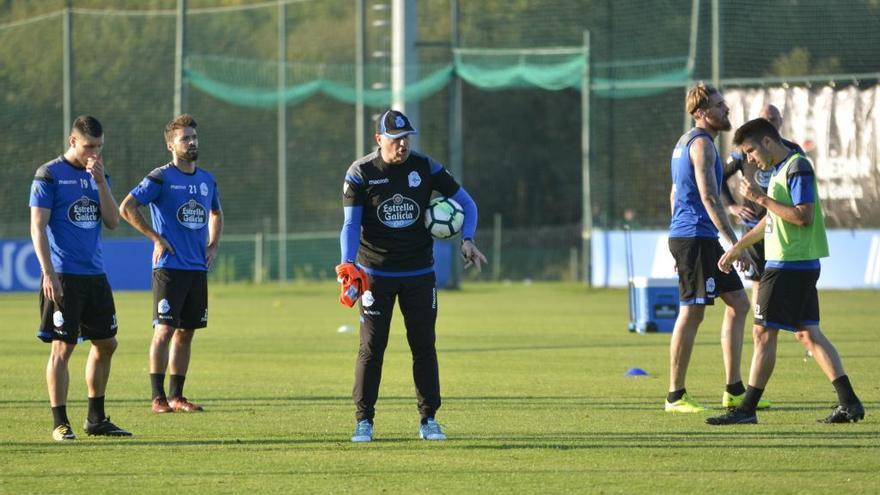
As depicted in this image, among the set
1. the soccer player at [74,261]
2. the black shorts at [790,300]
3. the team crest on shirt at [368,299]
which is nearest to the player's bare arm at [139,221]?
the soccer player at [74,261]

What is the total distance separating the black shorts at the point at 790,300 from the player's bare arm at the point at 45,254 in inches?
182

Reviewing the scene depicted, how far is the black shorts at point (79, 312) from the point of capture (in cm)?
988

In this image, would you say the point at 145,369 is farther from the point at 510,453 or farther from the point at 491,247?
the point at 491,247

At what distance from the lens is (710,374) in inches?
557

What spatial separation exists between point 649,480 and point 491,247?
40.7 m

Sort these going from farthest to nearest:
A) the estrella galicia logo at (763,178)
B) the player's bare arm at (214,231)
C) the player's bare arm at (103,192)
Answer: the estrella galicia logo at (763,178)
the player's bare arm at (214,231)
the player's bare arm at (103,192)

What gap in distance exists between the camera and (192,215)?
12141 mm

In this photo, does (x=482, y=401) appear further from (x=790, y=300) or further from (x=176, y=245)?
(x=790, y=300)

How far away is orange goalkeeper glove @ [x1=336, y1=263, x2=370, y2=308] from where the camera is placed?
9.42m

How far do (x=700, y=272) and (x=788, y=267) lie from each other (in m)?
0.92

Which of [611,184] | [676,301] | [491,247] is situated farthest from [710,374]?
[491,247]

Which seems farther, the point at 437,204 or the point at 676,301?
the point at 676,301

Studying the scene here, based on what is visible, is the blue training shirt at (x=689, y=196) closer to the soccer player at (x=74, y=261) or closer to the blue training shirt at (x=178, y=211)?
the blue training shirt at (x=178, y=211)

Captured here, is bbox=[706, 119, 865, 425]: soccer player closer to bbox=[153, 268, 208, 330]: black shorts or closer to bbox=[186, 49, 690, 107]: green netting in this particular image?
bbox=[153, 268, 208, 330]: black shorts
